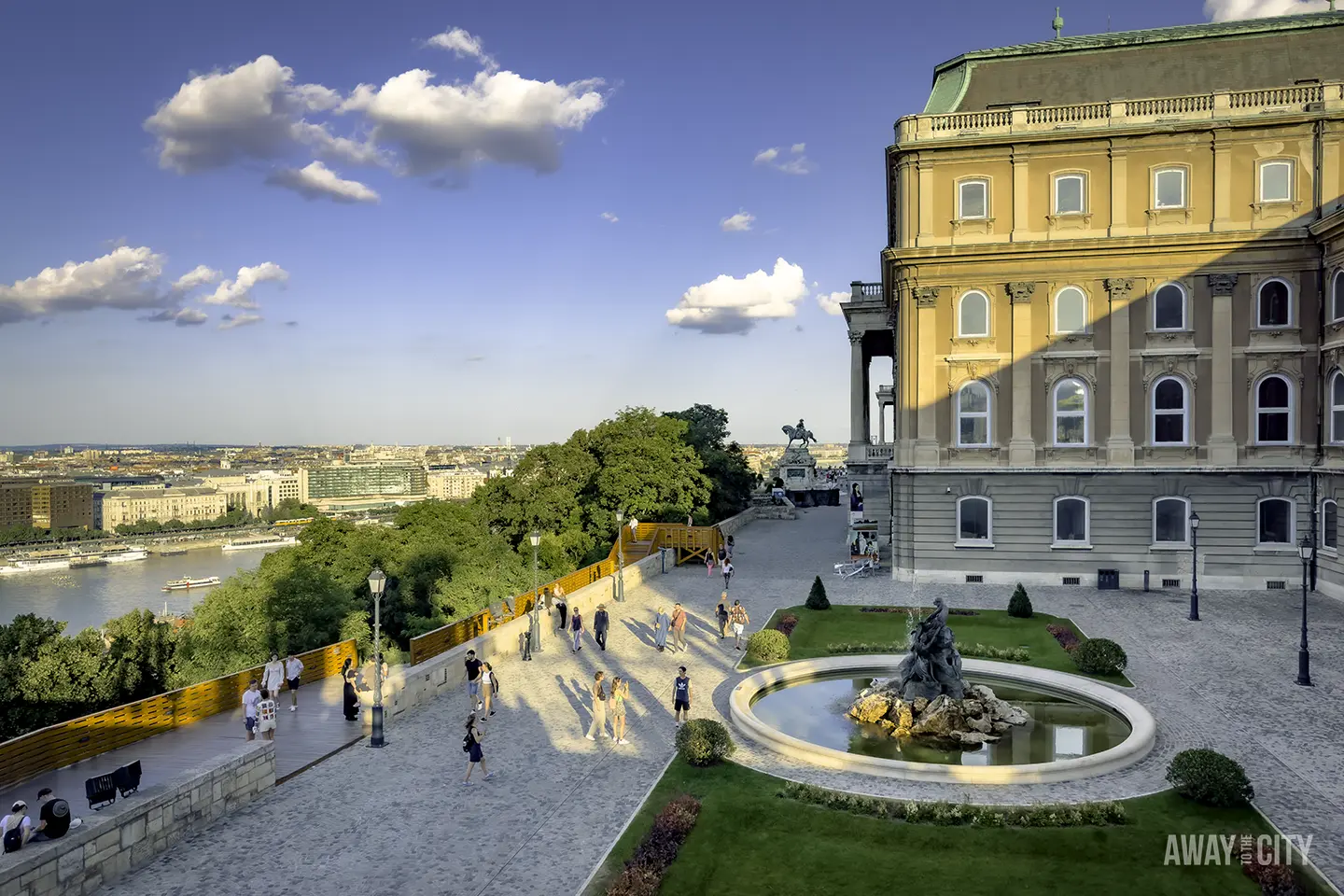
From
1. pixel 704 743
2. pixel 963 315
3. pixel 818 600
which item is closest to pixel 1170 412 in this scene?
pixel 963 315

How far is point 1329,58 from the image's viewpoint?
33.9m

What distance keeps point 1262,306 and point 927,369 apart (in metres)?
12.4

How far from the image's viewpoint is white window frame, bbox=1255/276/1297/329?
32.8 meters

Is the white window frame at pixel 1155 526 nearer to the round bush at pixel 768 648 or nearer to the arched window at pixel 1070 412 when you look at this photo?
the arched window at pixel 1070 412

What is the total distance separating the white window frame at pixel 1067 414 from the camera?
3438 cm

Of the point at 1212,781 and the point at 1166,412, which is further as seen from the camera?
the point at 1166,412

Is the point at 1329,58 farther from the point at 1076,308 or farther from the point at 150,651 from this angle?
the point at 150,651

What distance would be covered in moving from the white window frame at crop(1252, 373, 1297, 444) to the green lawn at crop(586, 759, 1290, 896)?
2426 cm

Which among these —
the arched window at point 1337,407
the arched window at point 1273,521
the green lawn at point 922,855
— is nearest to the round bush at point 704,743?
the green lawn at point 922,855

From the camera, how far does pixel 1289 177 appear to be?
107 feet

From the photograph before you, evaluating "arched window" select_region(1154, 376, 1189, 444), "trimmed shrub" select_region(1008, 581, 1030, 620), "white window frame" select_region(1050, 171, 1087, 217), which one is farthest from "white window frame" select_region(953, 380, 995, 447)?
"trimmed shrub" select_region(1008, 581, 1030, 620)

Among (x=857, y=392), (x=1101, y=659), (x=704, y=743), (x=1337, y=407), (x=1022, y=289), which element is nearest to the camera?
(x=704, y=743)

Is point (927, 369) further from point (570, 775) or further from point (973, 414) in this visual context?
point (570, 775)

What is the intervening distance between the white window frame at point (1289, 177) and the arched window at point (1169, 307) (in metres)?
4.35
